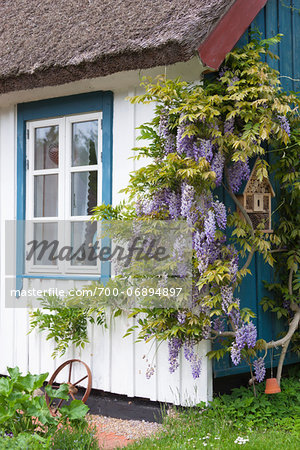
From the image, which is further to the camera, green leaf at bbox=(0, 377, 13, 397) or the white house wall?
the white house wall

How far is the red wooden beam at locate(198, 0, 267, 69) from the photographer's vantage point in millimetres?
4427

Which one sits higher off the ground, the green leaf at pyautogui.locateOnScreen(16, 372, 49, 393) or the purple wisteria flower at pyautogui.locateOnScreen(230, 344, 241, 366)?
the purple wisteria flower at pyautogui.locateOnScreen(230, 344, 241, 366)

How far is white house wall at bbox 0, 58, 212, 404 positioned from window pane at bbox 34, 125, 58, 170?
24 centimetres

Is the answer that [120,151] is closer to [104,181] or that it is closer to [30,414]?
[104,181]

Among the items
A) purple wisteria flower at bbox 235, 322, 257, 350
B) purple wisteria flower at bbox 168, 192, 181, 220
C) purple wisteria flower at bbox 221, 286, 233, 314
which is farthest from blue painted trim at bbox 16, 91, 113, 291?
purple wisteria flower at bbox 235, 322, 257, 350

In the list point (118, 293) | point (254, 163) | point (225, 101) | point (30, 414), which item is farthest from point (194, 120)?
point (30, 414)

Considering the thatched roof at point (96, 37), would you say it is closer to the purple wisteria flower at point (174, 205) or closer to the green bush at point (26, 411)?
the purple wisteria flower at point (174, 205)

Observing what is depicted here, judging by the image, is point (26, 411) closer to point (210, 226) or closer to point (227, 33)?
point (210, 226)

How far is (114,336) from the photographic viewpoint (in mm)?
5016

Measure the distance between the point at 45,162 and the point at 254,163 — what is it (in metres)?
1.86

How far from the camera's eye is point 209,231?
14.4ft

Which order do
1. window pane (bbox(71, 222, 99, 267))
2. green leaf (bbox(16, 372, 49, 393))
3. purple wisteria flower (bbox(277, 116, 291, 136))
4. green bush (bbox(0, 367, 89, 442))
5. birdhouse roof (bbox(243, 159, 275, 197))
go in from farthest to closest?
1. window pane (bbox(71, 222, 99, 267))
2. birdhouse roof (bbox(243, 159, 275, 197))
3. purple wisteria flower (bbox(277, 116, 291, 136))
4. green leaf (bbox(16, 372, 49, 393))
5. green bush (bbox(0, 367, 89, 442))

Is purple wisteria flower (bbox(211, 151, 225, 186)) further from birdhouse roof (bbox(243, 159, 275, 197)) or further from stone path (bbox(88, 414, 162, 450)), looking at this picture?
stone path (bbox(88, 414, 162, 450))

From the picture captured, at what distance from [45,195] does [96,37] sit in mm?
1500
